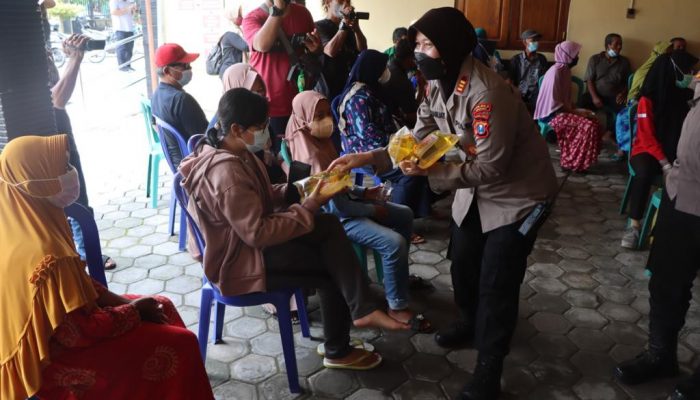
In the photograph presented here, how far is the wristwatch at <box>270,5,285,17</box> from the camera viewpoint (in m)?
3.73

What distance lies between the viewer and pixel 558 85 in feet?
18.5

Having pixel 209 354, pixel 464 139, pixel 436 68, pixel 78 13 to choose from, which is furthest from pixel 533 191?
pixel 78 13

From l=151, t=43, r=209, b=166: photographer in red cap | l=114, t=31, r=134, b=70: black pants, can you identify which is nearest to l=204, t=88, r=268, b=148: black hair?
l=151, t=43, r=209, b=166: photographer in red cap

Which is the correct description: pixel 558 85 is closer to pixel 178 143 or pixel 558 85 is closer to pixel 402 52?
pixel 402 52

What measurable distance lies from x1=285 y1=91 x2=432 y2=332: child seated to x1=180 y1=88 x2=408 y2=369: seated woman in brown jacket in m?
0.34

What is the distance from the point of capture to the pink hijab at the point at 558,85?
5660 millimetres

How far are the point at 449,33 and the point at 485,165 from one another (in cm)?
51

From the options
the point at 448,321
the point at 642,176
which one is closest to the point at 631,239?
the point at 642,176

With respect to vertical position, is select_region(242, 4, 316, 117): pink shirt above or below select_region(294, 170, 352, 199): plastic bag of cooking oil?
above

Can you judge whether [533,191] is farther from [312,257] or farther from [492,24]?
[492,24]

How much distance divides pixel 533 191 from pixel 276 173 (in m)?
1.47

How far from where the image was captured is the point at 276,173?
3.09m

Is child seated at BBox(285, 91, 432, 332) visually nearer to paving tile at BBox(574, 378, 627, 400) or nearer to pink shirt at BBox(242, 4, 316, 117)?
paving tile at BBox(574, 378, 627, 400)

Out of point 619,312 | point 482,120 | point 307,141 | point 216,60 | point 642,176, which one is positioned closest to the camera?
point 482,120
